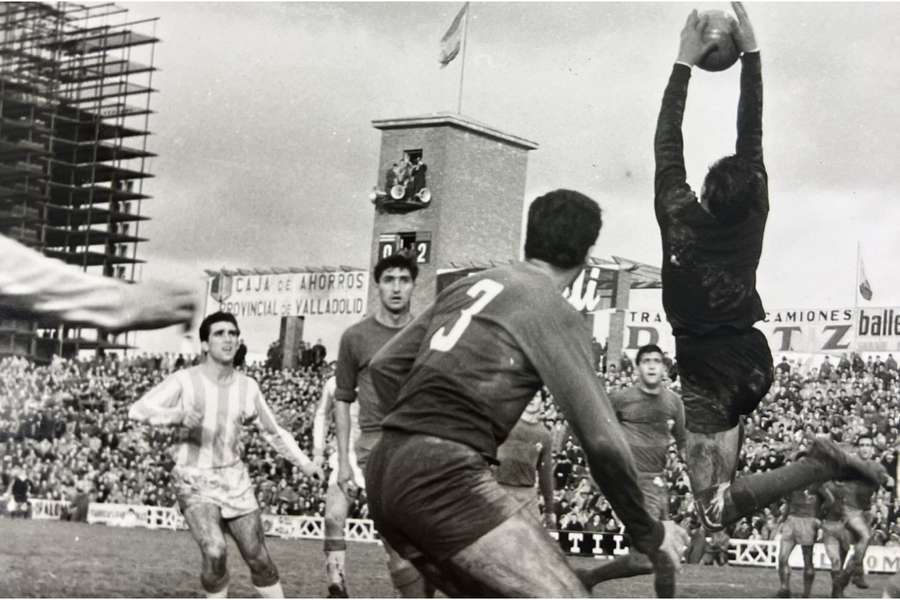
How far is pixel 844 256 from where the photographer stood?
9.58m

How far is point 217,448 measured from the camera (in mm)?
7402

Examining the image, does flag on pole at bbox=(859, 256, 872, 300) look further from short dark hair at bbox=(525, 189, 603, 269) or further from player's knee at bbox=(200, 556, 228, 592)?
short dark hair at bbox=(525, 189, 603, 269)

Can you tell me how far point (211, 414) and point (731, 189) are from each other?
392 centimetres

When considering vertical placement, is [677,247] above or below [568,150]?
below

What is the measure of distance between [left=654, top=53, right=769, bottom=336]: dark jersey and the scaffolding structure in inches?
168

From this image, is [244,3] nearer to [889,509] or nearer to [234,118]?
[234,118]

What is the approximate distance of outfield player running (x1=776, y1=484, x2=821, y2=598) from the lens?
9.67 metres

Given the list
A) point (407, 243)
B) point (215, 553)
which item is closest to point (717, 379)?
point (407, 243)

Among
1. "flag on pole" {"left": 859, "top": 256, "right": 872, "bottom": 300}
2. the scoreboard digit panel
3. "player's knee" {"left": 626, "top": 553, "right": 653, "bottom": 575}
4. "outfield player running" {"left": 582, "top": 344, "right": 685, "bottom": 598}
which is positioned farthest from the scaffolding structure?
"flag on pole" {"left": 859, "top": 256, "right": 872, "bottom": 300}

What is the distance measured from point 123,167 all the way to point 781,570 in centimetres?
614

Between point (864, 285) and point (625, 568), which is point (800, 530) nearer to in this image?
point (864, 285)

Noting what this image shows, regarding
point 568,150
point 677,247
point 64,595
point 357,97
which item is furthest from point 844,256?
point 64,595

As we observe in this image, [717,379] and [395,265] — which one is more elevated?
[395,265]

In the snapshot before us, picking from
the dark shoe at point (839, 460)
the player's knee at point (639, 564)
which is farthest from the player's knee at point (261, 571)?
the dark shoe at point (839, 460)
